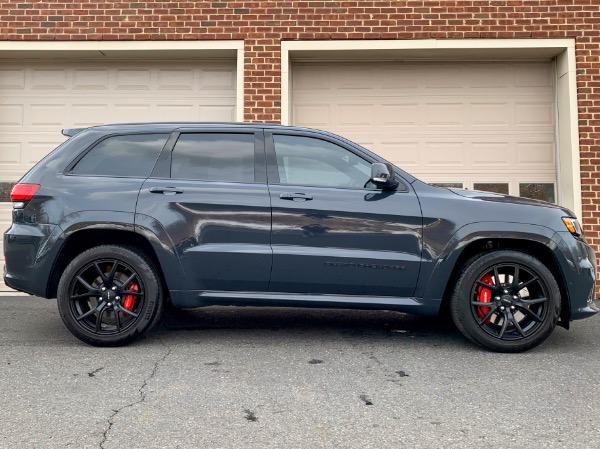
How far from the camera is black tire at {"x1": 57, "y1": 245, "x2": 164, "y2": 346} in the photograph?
4.61 metres

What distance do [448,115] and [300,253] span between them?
495 centimetres

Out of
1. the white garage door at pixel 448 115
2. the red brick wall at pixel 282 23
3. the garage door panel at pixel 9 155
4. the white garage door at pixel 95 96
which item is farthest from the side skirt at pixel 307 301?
the garage door panel at pixel 9 155

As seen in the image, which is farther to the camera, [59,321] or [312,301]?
[59,321]

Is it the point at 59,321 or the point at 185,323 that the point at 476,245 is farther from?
the point at 59,321

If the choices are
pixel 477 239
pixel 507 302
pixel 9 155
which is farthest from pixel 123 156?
pixel 9 155

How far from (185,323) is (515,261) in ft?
9.99

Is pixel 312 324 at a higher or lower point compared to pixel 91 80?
lower

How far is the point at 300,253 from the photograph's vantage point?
461 cm

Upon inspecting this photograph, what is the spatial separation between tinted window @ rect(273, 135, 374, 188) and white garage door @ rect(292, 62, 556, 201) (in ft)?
12.6

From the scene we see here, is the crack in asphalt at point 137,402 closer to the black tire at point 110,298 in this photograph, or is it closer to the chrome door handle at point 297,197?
the black tire at point 110,298

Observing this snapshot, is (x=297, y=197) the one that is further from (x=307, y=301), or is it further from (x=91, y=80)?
(x=91, y=80)

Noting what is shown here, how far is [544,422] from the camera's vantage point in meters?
3.12

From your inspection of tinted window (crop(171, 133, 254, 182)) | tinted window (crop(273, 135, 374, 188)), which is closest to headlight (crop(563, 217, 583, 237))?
tinted window (crop(273, 135, 374, 188))

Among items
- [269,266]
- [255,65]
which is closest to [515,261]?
[269,266]
